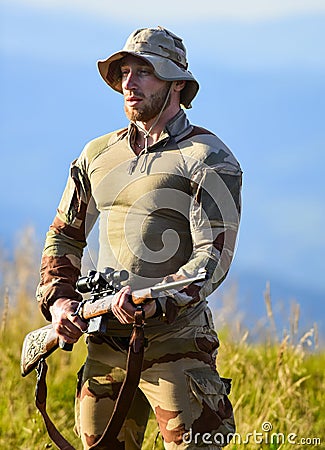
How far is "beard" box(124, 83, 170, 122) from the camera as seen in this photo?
427 cm

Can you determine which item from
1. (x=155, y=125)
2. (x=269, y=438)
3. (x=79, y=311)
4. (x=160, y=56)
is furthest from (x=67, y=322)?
(x=269, y=438)

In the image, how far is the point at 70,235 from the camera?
180 inches

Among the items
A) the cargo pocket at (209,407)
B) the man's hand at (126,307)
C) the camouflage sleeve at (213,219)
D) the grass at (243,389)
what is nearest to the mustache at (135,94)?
the camouflage sleeve at (213,219)

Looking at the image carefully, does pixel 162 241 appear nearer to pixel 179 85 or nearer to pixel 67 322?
pixel 67 322

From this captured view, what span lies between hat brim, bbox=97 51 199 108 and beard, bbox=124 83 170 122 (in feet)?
0.23

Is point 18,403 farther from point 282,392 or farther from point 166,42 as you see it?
point 166,42

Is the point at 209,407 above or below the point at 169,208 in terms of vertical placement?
below

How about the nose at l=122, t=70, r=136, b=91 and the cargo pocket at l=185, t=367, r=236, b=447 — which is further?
the nose at l=122, t=70, r=136, b=91

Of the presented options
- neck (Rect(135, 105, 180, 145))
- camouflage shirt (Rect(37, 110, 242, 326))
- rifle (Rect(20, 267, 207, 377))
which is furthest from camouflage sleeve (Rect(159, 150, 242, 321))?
neck (Rect(135, 105, 180, 145))

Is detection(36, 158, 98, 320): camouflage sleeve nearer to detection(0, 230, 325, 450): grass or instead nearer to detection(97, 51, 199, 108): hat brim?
detection(97, 51, 199, 108): hat brim

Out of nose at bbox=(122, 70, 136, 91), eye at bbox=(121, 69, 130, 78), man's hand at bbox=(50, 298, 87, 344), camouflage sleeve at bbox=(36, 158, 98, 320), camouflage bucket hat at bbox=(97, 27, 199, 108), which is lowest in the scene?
man's hand at bbox=(50, 298, 87, 344)

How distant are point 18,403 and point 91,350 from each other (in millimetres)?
→ 2475

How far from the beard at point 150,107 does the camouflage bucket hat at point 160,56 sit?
0.26 ft

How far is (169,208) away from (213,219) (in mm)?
205
